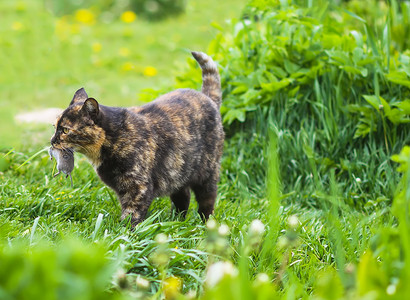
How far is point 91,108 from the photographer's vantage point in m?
2.96

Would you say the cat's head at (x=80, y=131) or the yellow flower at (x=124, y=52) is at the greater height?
the cat's head at (x=80, y=131)

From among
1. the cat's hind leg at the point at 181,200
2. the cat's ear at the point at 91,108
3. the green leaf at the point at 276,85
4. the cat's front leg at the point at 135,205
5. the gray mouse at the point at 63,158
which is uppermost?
the cat's ear at the point at 91,108

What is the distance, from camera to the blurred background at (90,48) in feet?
21.9

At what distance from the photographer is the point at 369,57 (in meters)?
4.14

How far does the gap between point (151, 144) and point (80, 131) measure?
435 mm

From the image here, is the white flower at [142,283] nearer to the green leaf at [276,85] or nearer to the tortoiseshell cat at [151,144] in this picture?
the tortoiseshell cat at [151,144]

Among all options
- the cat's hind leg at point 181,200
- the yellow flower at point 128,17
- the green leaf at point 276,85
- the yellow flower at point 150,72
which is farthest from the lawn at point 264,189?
the yellow flower at point 128,17

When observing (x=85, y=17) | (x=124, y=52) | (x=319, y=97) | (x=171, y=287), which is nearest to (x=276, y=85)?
(x=319, y=97)

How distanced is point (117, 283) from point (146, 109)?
1544 mm

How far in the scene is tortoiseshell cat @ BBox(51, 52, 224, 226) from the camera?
9.80 feet

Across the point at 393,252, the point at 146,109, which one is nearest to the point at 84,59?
the point at 146,109

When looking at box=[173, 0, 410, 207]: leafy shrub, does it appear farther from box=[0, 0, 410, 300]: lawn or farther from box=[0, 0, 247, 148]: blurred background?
box=[0, 0, 247, 148]: blurred background

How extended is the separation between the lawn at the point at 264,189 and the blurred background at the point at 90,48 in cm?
6

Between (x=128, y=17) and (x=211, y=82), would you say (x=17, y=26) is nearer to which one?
(x=128, y=17)
